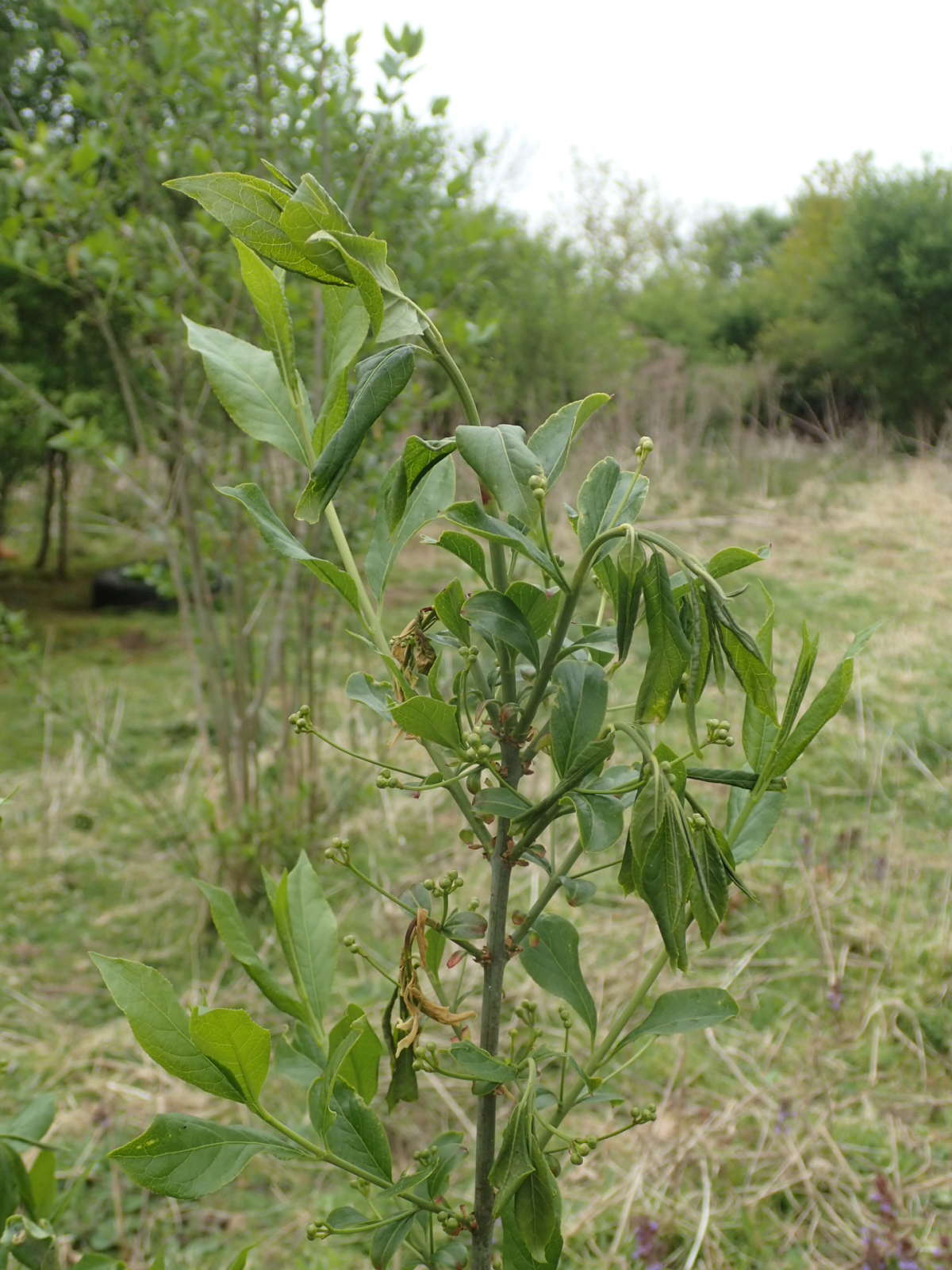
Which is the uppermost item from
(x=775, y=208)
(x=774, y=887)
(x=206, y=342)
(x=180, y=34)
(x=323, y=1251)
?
(x=775, y=208)

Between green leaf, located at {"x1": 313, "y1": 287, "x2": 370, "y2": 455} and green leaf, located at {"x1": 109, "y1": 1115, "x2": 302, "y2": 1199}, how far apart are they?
14.6 inches

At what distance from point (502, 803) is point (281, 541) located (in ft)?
0.62

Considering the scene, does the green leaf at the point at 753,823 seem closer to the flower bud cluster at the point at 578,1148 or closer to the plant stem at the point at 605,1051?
the plant stem at the point at 605,1051

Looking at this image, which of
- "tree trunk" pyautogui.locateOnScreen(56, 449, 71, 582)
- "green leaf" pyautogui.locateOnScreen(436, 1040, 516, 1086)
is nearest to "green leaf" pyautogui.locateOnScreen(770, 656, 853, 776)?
"green leaf" pyautogui.locateOnScreen(436, 1040, 516, 1086)

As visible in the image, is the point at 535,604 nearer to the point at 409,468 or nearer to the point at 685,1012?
the point at 409,468

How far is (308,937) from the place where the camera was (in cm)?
68

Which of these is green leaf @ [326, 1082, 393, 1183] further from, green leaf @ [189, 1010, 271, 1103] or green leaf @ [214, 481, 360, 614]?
green leaf @ [214, 481, 360, 614]

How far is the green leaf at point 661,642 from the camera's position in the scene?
1.49ft

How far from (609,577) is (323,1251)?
1701mm

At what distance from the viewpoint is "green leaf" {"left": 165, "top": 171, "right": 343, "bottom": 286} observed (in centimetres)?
45

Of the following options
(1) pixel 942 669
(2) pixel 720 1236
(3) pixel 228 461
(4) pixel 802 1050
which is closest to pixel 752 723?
(2) pixel 720 1236

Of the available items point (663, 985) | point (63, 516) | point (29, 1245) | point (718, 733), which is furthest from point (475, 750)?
point (63, 516)

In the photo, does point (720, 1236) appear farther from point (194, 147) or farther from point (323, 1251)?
point (194, 147)

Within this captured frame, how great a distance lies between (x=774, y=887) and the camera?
3.01 m
